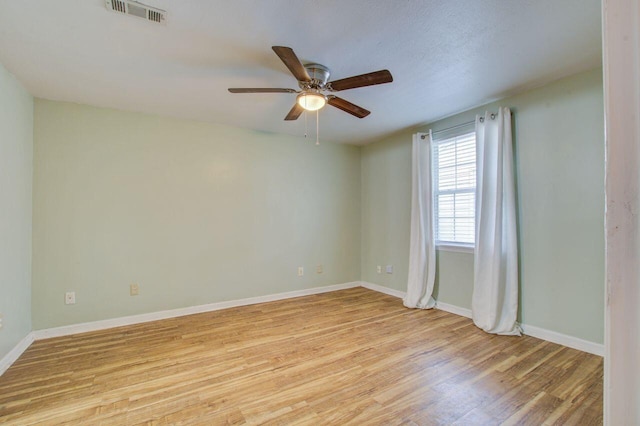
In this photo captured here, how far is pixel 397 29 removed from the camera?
189cm

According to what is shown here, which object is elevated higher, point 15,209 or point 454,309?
point 15,209

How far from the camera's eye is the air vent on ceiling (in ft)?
5.44

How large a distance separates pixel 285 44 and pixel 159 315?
124 inches

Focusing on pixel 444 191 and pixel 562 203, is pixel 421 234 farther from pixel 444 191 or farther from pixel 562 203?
pixel 562 203

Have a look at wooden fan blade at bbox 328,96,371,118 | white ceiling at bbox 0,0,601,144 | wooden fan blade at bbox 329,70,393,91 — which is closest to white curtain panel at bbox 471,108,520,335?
white ceiling at bbox 0,0,601,144

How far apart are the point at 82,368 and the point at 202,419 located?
1315 millimetres

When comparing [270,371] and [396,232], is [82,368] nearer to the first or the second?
→ [270,371]

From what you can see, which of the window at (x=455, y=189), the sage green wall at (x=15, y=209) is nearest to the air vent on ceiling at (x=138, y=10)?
the sage green wall at (x=15, y=209)

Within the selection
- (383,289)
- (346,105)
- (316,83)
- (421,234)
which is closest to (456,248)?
(421,234)

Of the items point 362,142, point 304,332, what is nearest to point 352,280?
point 304,332

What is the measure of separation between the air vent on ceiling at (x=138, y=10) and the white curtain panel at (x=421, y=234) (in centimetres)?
306

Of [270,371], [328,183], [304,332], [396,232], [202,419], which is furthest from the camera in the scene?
[328,183]

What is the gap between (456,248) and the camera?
11.4 ft

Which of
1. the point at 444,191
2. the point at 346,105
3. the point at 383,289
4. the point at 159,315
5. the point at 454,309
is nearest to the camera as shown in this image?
the point at 346,105
